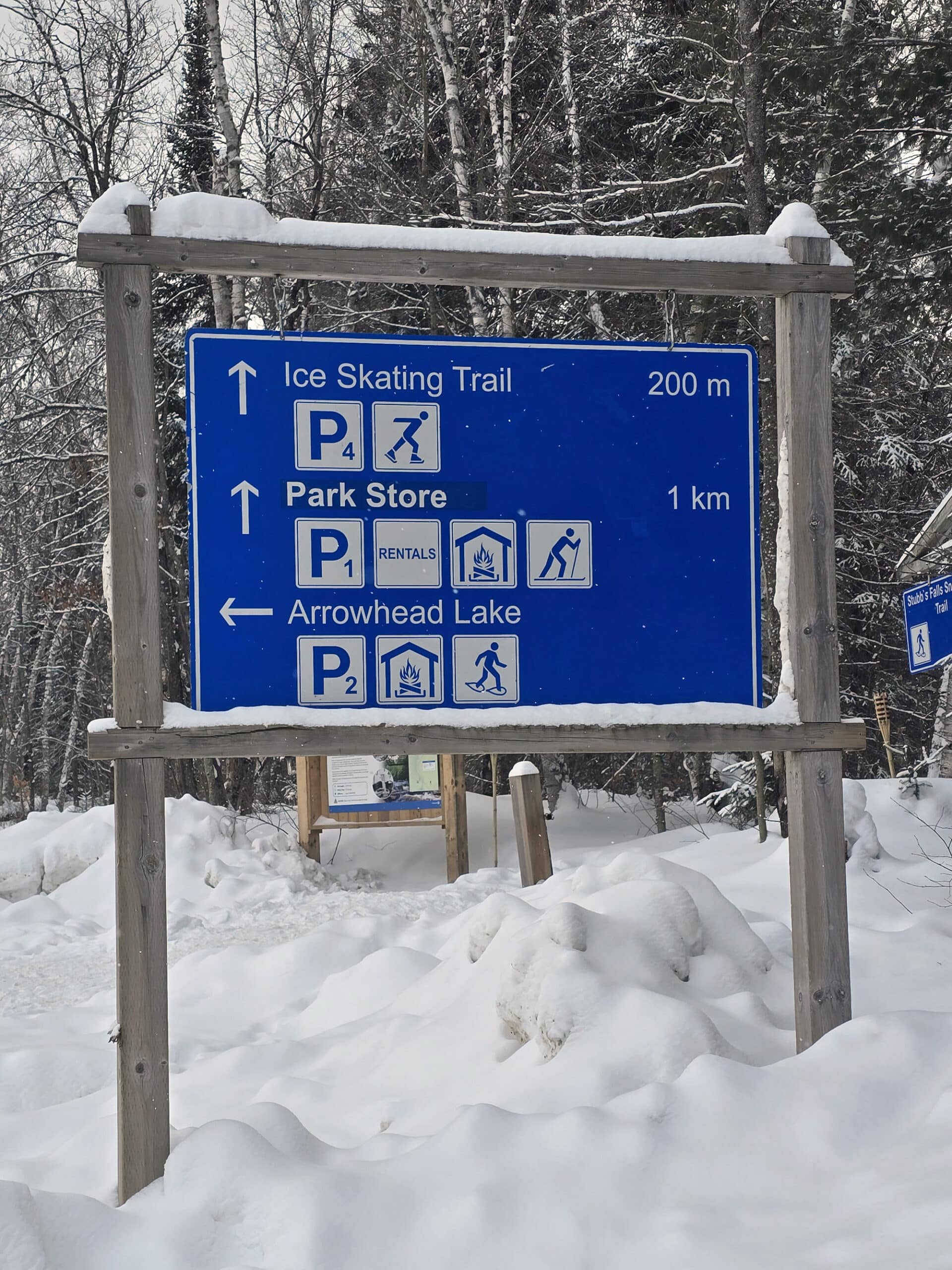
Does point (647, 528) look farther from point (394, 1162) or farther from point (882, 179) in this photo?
point (882, 179)

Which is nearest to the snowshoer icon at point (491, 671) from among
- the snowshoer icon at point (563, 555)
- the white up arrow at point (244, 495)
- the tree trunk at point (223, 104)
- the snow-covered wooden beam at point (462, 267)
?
the snowshoer icon at point (563, 555)

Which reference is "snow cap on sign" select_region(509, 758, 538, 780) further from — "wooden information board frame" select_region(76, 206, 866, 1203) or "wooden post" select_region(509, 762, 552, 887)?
"wooden information board frame" select_region(76, 206, 866, 1203)

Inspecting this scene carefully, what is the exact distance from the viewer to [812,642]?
12.0 ft

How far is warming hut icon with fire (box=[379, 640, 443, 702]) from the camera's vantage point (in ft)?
→ 11.5

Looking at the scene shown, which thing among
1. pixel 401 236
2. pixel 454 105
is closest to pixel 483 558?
pixel 401 236

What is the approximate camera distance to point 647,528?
Answer: 12.0ft

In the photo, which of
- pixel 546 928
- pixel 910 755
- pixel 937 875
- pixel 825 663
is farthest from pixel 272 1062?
pixel 910 755

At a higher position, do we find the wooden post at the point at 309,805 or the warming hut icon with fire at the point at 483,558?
the warming hut icon with fire at the point at 483,558

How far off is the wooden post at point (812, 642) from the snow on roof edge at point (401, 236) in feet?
0.40

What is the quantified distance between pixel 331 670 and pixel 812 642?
155 centimetres

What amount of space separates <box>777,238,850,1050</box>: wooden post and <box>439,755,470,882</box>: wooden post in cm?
655

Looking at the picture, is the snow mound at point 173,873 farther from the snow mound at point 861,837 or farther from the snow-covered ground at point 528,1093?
the snow mound at point 861,837

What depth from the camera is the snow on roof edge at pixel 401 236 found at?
3.31 meters

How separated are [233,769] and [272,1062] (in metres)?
10.4
